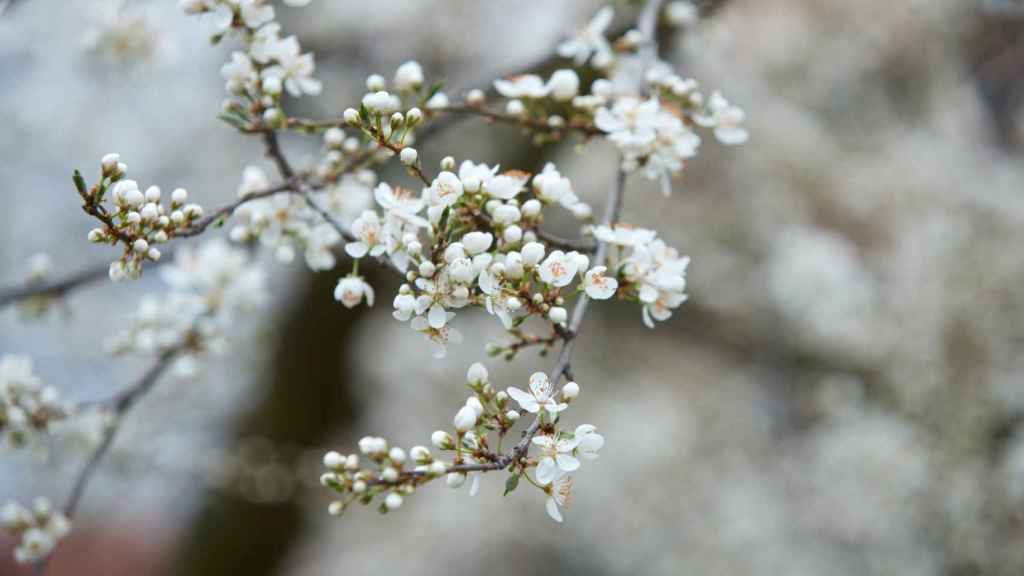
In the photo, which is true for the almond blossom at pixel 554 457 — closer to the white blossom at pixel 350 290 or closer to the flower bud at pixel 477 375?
the flower bud at pixel 477 375

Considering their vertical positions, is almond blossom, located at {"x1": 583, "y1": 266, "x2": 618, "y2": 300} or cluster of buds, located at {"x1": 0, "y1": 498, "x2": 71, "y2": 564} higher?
almond blossom, located at {"x1": 583, "y1": 266, "x2": 618, "y2": 300}

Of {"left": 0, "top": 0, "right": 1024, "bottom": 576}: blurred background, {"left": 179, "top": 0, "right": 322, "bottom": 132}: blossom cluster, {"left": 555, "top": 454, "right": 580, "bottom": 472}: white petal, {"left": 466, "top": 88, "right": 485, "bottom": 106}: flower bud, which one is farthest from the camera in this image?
{"left": 0, "top": 0, "right": 1024, "bottom": 576}: blurred background

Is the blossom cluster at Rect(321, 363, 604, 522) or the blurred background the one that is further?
the blurred background

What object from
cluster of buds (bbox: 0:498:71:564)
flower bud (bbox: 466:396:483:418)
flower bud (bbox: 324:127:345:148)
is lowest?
cluster of buds (bbox: 0:498:71:564)

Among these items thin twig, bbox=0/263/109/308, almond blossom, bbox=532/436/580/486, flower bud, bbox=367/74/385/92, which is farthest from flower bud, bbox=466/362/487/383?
thin twig, bbox=0/263/109/308

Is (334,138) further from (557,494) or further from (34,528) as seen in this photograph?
(34,528)

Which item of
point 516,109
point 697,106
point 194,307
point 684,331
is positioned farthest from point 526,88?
point 684,331

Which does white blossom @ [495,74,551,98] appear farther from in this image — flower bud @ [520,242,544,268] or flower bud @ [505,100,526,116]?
flower bud @ [520,242,544,268]
